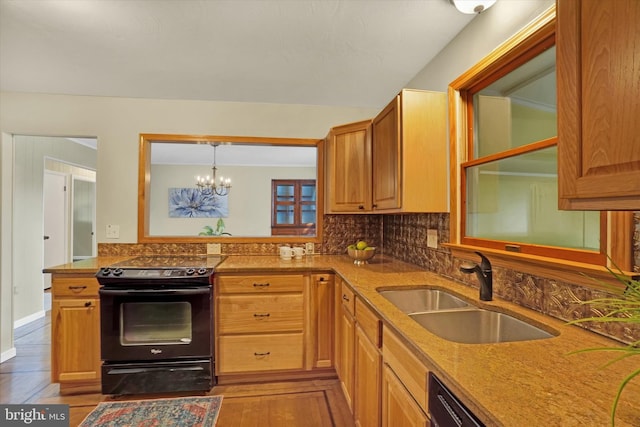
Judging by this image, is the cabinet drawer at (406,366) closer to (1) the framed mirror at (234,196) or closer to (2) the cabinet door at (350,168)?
(2) the cabinet door at (350,168)

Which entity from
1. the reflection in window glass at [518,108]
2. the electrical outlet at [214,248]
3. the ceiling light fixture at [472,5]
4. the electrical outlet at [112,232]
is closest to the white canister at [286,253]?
the electrical outlet at [214,248]

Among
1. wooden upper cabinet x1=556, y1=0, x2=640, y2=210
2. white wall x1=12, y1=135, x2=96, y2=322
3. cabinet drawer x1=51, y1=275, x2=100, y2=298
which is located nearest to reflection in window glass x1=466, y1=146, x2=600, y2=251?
wooden upper cabinet x1=556, y1=0, x2=640, y2=210

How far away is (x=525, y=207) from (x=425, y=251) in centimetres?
84

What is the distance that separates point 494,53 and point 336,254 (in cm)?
199

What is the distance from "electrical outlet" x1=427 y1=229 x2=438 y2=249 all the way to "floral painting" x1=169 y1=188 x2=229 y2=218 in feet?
18.4

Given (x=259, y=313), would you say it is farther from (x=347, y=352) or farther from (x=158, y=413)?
(x=158, y=413)

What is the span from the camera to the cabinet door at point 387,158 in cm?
191

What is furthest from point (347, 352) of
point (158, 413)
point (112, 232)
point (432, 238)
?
point (112, 232)

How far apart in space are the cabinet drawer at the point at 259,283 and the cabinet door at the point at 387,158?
83 cm

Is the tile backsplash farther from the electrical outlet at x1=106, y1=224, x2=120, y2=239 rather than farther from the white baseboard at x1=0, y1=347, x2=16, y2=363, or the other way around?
the white baseboard at x1=0, y1=347, x2=16, y2=363

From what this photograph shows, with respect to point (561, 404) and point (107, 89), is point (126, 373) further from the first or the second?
point (561, 404)

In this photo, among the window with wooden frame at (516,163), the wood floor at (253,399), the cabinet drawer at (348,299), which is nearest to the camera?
the window with wooden frame at (516,163)

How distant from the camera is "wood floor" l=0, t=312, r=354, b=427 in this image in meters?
1.93

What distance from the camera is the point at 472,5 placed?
157cm
